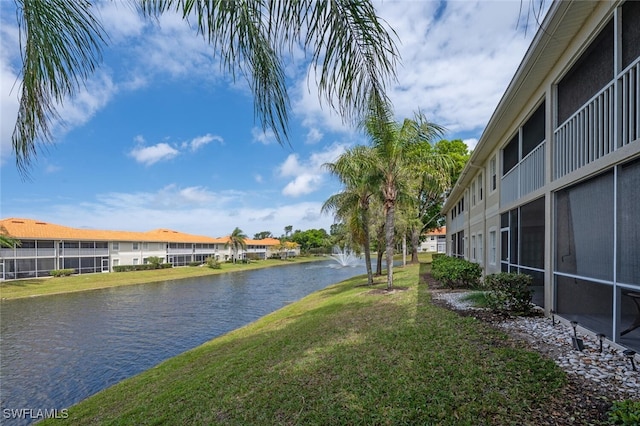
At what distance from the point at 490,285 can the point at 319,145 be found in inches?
267

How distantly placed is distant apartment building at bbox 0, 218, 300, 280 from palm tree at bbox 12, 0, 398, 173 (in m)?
42.1

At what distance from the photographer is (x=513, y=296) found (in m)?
7.69

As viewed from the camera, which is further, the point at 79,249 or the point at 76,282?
the point at 79,249

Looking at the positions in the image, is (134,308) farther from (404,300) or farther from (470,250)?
(470,250)

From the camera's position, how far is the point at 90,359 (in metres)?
12.4

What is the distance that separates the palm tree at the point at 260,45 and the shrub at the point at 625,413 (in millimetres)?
3574

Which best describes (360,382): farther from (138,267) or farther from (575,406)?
(138,267)

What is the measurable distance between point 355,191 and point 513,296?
37.6 ft

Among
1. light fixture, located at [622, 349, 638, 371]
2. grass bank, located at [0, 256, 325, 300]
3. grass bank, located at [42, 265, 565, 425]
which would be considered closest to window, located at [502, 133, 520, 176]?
grass bank, located at [42, 265, 565, 425]

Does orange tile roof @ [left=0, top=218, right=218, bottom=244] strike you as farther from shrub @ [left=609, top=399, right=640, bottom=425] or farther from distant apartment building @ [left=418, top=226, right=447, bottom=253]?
distant apartment building @ [left=418, top=226, right=447, bottom=253]

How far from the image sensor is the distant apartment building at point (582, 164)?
4.88 m

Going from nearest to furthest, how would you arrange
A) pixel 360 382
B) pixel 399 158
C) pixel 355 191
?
pixel 360 382 → pixel 399 158 → pixel 355 191

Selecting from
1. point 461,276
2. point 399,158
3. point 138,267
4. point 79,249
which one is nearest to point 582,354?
point 461,276

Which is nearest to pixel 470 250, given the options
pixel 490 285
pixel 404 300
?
pixel 404 300
